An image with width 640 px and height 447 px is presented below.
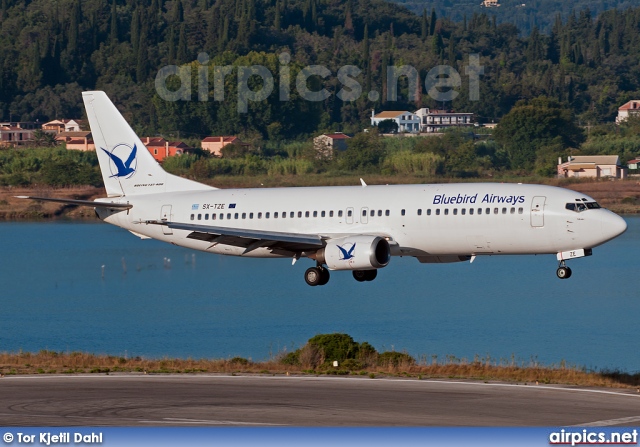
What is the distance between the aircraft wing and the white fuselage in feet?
4.02

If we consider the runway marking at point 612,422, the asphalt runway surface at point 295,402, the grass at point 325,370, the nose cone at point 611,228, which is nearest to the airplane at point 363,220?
the nose cone at point 611,228

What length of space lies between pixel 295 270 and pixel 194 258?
16524mm

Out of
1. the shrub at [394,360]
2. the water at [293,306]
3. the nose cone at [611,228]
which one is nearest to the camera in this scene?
the nose cone at [611,228]

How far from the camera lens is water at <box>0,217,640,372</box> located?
94125mm

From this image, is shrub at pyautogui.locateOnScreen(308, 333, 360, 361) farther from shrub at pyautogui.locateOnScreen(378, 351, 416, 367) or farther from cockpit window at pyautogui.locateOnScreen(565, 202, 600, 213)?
cockpit window at pyautogui.locateOnScreen(565, 202, 600, 213)

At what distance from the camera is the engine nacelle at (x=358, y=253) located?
67312mm

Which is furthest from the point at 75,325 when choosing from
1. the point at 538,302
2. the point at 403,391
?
the point at 403,391

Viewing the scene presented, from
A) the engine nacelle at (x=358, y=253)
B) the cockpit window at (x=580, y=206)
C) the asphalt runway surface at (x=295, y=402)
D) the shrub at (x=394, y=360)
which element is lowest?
the shrub at (x=394, y=360)

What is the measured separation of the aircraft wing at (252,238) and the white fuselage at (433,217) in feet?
4.02

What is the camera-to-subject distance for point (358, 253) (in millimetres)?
67500

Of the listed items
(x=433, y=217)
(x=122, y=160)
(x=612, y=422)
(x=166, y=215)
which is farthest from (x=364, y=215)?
→ (x=612, y=422)

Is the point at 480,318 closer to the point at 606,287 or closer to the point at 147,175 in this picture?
the point at 606,287

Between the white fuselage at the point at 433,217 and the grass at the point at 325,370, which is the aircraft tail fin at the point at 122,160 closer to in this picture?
the white fuselage at the point at 433,217

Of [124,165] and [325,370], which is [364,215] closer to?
[325,370]
